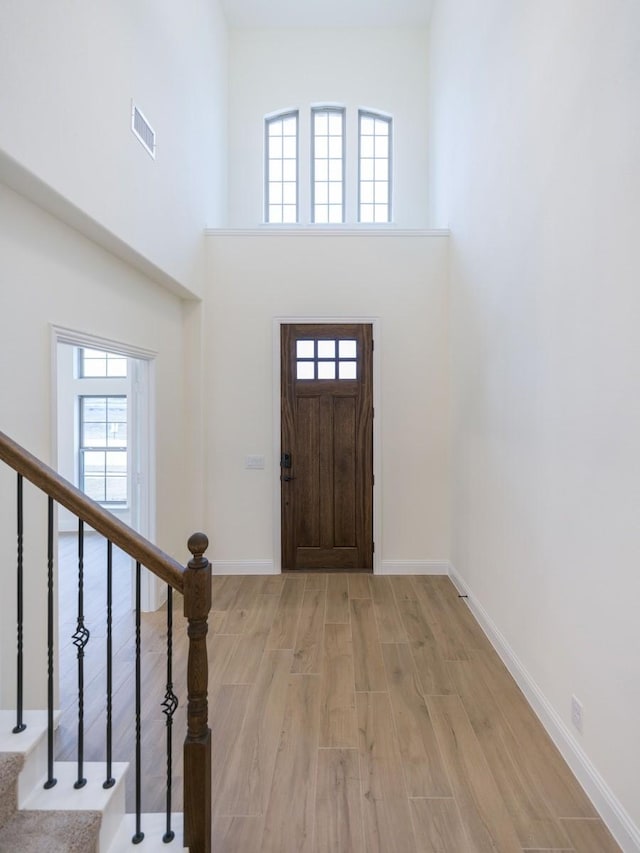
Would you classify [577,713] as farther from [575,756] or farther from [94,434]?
[94,434]

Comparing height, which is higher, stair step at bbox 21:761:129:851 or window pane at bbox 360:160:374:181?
window pane at bbox 360:160:374:181

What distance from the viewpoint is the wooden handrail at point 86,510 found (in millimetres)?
1611

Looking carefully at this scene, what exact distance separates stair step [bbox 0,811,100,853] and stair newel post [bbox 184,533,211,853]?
0.29 m

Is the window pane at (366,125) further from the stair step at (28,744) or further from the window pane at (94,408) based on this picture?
the stair step at (28,744)

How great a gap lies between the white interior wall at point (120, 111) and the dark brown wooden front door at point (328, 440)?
1.24 meters

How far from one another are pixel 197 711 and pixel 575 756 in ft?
5.46

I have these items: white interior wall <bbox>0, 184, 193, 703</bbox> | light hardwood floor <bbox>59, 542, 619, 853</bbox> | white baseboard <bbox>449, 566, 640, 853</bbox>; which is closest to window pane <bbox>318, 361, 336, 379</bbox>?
white interior wall <bbox>0, 184, 193, 703</bbox>

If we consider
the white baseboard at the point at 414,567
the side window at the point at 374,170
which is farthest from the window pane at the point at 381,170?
the white baseboard at the point at 414,567

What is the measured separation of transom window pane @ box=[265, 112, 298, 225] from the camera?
19.9ft

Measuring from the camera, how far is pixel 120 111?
9.29ft

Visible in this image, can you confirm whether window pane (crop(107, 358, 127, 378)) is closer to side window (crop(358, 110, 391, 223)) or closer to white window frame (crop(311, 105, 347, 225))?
white window frame (crop(311, 105, 347, 225))

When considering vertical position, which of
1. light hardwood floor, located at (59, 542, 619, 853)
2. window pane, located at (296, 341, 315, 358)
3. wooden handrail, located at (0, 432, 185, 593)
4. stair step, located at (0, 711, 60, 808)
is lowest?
light hardwood floor, located at (59, 542, 619, 853)

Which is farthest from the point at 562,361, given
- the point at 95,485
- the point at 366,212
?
the point at 95,485

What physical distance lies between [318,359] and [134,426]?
5.84ft
